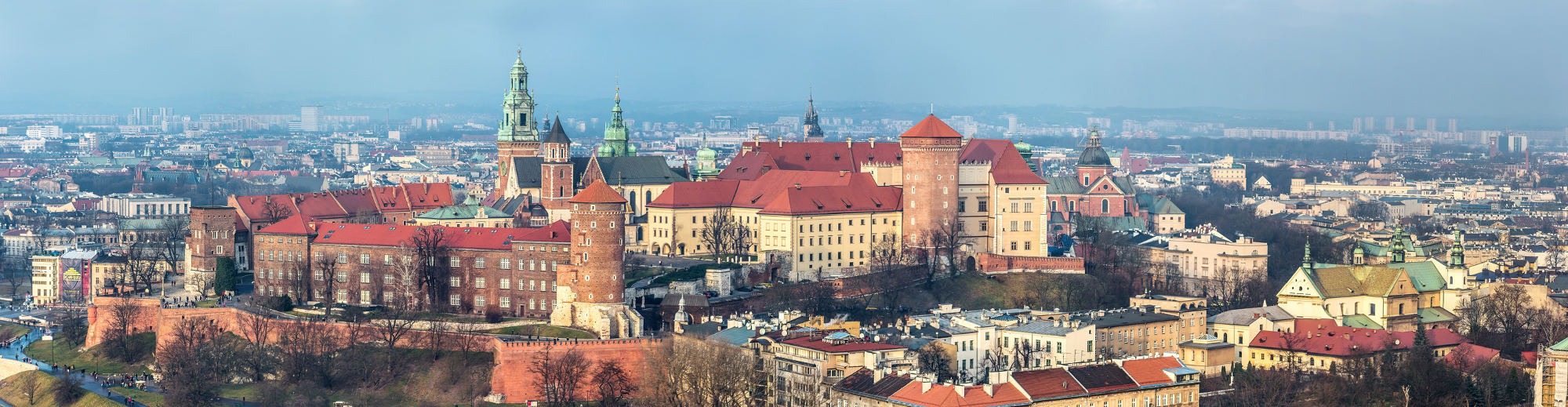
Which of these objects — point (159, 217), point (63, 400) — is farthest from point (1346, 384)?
point (159, 217)

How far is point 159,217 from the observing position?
147500 mm

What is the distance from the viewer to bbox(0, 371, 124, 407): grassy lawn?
88.5m

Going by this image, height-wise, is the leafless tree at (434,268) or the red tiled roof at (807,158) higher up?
the red tiled roof at (807,158)

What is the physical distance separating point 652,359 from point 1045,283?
2546cm

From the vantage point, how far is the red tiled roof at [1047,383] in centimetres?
7200

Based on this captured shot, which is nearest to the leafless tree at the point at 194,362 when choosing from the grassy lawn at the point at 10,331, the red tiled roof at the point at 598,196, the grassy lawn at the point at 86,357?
the grassy lawn at the point at 86,357

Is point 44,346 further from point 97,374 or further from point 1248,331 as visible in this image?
point 1248,331

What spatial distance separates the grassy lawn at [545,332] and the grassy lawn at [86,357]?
16.6 metres

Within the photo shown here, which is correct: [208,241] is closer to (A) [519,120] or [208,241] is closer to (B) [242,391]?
(B) [242,391]

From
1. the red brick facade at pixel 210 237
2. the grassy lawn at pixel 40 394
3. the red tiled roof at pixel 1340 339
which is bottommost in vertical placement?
the grassy lawn at pixel 40 394

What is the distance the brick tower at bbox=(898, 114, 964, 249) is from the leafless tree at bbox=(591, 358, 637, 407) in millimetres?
25488

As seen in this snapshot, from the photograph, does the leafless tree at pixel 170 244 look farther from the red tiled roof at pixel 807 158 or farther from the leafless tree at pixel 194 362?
the red tiled roof at pixel 807 158

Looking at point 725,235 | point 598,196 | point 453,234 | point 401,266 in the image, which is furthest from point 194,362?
point 725,235

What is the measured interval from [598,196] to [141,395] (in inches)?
776
